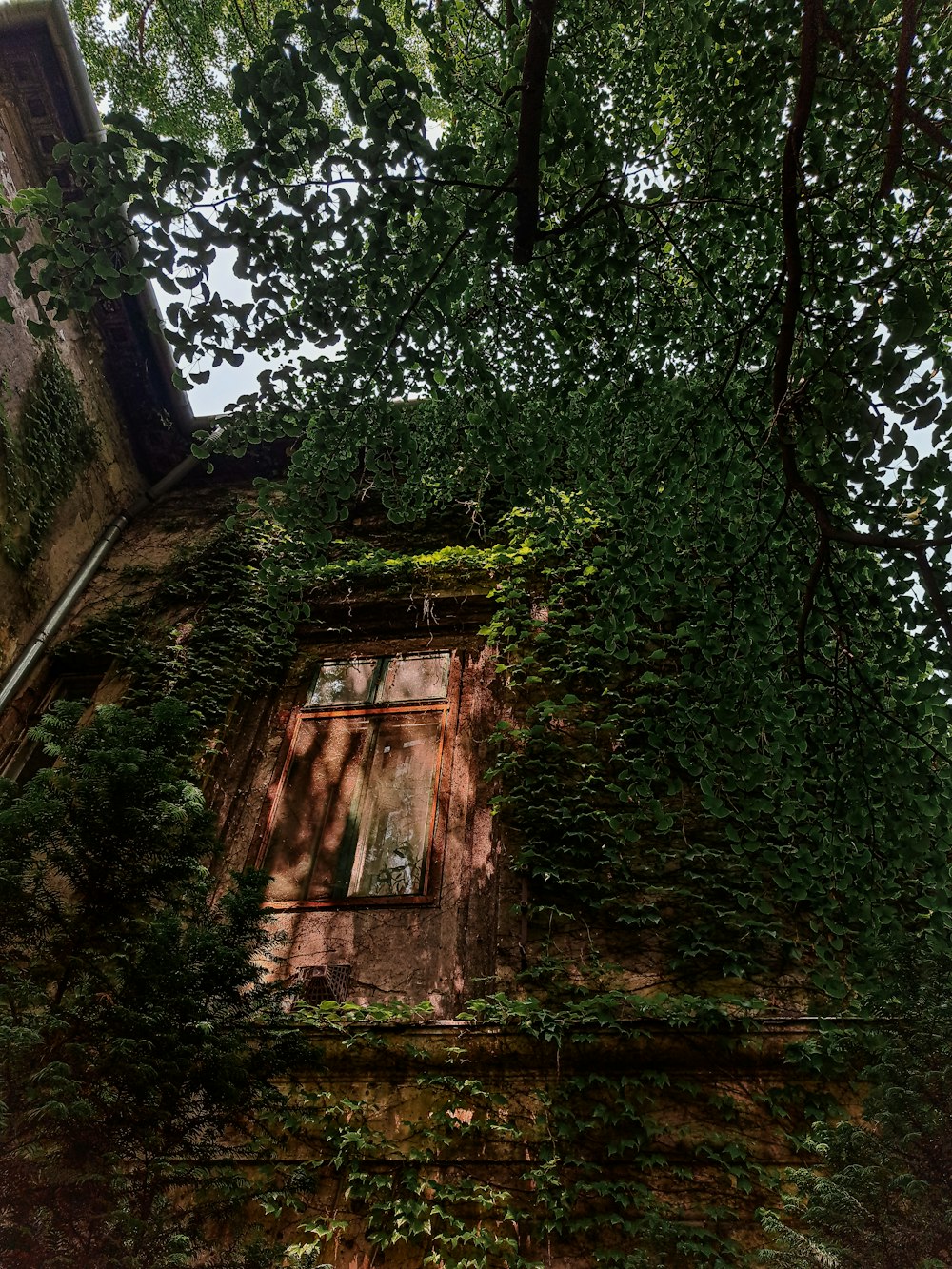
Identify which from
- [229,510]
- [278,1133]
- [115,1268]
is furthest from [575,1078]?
[229,510]

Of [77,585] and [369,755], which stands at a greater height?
[77,585]

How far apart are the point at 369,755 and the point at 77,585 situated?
415 cm

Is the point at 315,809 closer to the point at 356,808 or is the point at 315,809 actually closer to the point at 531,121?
the point at 356,808

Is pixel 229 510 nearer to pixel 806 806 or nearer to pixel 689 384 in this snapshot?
pixel 689 384

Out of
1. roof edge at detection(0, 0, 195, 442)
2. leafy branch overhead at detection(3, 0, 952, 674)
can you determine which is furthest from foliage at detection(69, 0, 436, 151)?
leafy branch overhead at detection(3, 0, 952, 674)

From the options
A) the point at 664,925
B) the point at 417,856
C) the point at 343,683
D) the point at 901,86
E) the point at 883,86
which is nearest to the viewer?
the point at 901,86

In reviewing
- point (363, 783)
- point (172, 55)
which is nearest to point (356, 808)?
point (363, 783)

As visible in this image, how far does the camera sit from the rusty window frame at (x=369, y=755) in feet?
16.3

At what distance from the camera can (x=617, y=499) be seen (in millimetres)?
3934

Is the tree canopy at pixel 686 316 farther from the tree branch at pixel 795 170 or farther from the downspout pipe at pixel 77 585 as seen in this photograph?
the downspout pipe at pixel 77 585

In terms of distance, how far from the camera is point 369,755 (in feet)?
19.1

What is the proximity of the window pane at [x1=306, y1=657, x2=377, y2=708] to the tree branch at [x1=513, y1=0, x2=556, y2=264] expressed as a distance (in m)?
4.07

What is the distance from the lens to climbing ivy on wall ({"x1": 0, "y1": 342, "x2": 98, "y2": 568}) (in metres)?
7.19

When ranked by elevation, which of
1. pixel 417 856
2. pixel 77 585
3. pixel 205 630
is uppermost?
pixel 77 585
